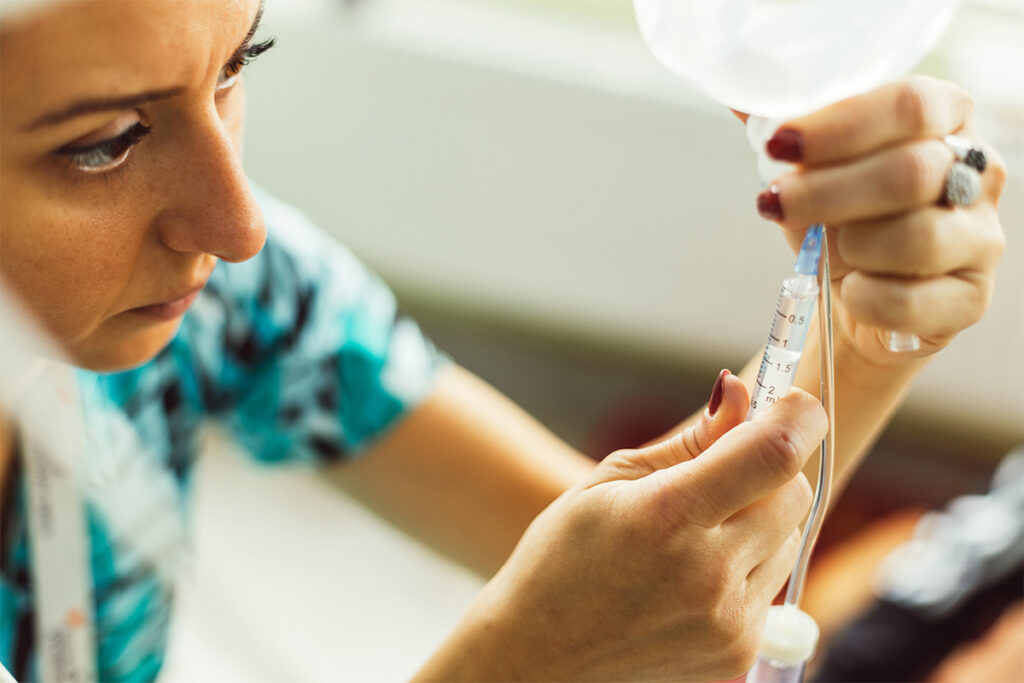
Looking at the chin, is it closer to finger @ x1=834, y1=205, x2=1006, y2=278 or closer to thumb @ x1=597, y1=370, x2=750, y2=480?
thumb @ x1=597, y1=370, x2=750, y2=480

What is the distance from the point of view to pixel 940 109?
16.5 inches

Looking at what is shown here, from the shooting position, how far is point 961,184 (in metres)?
0.43

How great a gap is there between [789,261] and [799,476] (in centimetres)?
101

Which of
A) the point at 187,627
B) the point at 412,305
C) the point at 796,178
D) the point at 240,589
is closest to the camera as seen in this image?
the point at 796,178

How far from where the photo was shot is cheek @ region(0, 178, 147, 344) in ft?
1.40

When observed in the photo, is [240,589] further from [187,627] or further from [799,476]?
[799,476]

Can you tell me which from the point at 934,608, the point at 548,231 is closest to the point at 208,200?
the point at 934,608

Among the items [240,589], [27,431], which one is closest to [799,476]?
[27,431]

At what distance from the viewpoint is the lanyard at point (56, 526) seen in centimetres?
64

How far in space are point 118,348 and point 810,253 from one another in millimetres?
374

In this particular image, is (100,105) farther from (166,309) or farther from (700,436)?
(700,436)

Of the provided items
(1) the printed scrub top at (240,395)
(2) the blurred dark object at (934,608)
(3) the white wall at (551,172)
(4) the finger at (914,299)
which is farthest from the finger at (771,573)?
(3) the white wall at (551,172)

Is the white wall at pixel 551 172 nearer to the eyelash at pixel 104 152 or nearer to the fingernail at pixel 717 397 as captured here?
the fingernail at pixel 717 397

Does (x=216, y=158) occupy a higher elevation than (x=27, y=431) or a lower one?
higher
